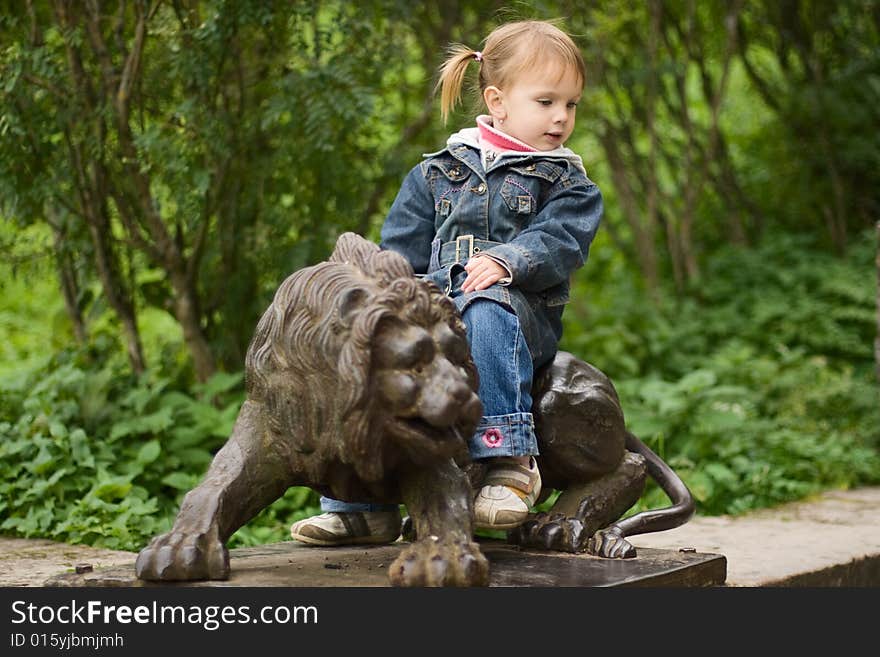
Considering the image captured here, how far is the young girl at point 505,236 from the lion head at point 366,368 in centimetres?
Answer: 36

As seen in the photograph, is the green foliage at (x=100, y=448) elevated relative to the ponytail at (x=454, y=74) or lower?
lower

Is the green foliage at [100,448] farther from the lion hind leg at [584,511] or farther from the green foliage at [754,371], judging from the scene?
the green foliage at [754,371]

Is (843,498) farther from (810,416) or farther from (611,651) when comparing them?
(611,651)

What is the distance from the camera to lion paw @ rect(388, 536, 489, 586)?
7.79 ft

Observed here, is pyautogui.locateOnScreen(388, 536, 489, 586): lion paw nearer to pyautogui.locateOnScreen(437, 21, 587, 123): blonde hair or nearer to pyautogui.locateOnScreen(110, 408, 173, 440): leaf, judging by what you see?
pyautogui.locateOnScreen(437, 21, 587, 123): blonde hair

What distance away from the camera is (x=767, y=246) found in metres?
9.05

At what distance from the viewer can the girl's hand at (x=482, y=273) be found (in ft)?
9.45

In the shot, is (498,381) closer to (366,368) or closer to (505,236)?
(505,236)

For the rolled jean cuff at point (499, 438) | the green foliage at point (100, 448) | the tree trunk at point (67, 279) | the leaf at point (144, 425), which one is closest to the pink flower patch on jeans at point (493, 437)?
the rolled jean cuff at point (499, 438)

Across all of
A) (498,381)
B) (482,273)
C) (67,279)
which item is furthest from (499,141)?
(67,279)

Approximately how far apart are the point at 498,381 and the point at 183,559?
887mm

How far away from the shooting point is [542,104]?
10.0 ft

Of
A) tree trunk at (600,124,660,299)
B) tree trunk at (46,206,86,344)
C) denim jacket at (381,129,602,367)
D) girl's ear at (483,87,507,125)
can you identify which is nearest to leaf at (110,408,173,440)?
tree trunk at (46,206,86,344)

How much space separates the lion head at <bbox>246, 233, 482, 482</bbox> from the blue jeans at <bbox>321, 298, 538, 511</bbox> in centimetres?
33
